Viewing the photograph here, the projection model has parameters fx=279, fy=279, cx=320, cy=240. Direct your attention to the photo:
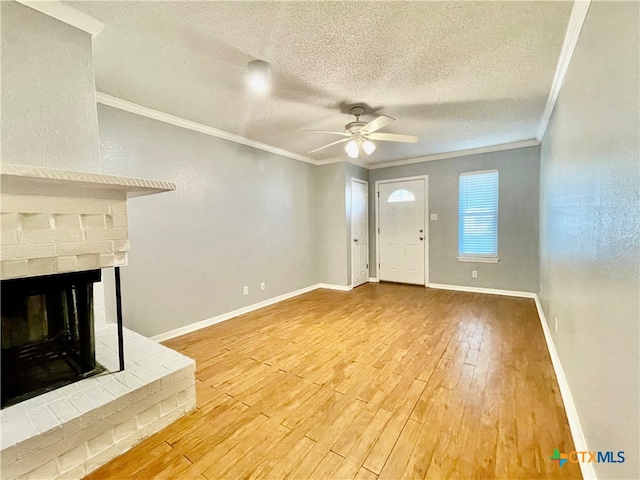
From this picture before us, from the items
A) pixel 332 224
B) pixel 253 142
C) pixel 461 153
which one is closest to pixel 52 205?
pixel 253 142

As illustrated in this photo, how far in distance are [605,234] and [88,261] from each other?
8.39 feet

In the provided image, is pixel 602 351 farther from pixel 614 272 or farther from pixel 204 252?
pixel 204 252

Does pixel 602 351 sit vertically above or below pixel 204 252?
below

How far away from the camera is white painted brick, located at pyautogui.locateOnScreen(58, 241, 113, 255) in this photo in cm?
147

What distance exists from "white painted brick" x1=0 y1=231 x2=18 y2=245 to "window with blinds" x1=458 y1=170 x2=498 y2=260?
5.26 meters

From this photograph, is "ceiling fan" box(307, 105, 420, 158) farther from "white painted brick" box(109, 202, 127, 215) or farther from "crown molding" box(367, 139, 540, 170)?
"crown molding" box(367, 139, 540, 170)

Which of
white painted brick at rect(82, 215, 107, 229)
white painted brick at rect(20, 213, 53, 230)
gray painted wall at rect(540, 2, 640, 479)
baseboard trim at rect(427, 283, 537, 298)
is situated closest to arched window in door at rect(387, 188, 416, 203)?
baseboard trim at rect(427, 283, 537, 298)

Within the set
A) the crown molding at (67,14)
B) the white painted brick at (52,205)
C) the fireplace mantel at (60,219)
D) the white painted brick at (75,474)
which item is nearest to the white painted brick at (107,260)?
the fireplace mantel at (60,219)

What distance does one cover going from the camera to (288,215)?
182 inches

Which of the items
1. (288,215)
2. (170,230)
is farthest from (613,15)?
(288,215)

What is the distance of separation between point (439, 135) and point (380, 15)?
2.64 m

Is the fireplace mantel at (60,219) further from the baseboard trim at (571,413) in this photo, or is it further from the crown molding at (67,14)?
the baseboard trim at (571,413)

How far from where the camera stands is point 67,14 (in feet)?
5.17

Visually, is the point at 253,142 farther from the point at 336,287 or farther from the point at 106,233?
the point at 336,287
